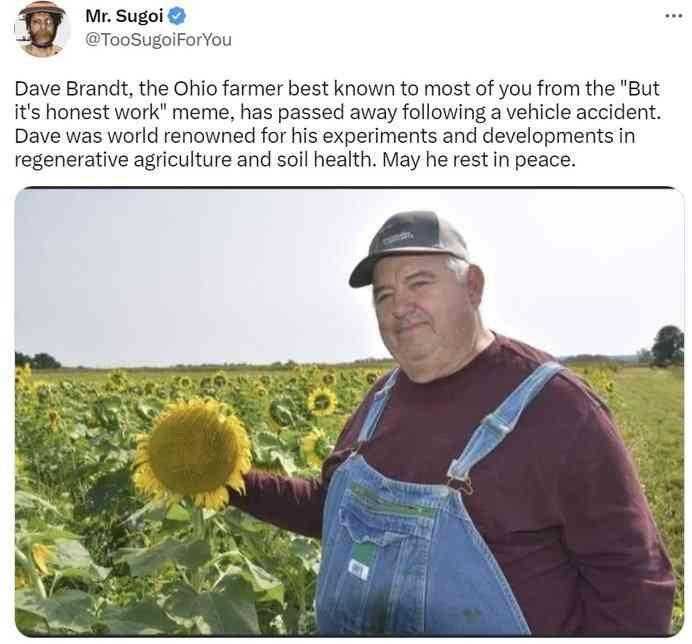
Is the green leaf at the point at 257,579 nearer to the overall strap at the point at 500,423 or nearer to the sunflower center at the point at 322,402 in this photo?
the overall strap at the point at 500,423

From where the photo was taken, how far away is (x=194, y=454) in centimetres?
215

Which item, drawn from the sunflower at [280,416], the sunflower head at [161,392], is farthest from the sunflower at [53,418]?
the sunflower at [280,416]

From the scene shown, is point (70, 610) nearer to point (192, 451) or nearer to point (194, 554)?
point (194, 554)

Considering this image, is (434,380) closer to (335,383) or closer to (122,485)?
(122,485)

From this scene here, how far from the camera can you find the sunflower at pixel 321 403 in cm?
507

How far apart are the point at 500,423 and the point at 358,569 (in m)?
0.53

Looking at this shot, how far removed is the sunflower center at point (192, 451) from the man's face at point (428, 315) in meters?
0.51

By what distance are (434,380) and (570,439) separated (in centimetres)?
40

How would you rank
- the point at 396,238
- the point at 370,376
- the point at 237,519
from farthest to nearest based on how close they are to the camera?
the point at 370,376
the point at 237,519
the point at 396,238

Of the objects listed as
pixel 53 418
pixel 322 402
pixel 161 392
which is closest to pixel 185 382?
pixel 161 392

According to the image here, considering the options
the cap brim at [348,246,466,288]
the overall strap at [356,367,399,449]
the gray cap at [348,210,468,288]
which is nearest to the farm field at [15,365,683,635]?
the overall strap at [356,367,399,449]
